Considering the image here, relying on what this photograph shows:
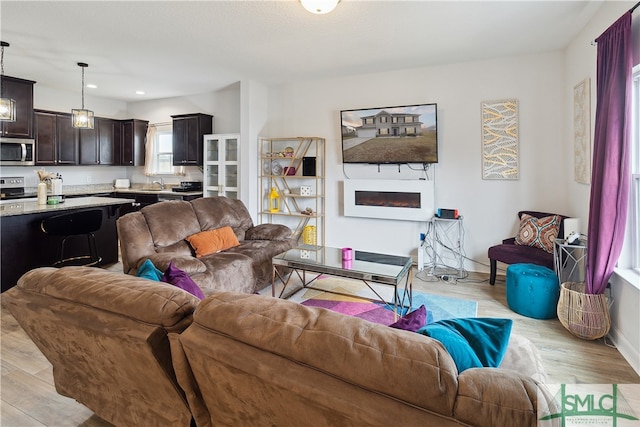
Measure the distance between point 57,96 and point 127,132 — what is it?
1203 mm

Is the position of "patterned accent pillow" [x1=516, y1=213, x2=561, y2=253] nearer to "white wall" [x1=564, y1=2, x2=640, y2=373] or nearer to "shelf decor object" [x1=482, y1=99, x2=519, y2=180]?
"white wall" [x1=564, y1=2, x2=640, y2=373]

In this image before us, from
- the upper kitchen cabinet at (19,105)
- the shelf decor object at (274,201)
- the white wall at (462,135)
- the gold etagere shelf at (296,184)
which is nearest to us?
the white wall at (462,135)

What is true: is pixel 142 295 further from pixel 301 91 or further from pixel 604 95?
pixel 301 91

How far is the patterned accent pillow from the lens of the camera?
370 centimetres

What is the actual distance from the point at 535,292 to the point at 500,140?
2.02 m

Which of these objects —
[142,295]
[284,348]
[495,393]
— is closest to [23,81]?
[142,295]

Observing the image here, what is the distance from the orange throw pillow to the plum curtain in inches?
130

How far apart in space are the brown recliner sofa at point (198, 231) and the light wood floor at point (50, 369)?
913 mm

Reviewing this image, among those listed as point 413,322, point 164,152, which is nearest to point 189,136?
point 164,152

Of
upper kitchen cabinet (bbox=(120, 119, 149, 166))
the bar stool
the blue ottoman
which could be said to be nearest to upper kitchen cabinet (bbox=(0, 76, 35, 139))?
upper kitchen cabinet (bbox=(120, 119, 149, 166))

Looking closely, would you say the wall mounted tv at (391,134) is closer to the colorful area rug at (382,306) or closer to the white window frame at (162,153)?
the colorful area rug at (382,306)

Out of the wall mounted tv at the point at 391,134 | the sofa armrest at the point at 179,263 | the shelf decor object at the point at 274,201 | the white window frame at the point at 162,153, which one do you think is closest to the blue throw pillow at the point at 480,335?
the sofa armrest at the point at 179,263

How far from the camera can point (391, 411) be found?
0.81 meters

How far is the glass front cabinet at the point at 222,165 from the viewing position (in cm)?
574
